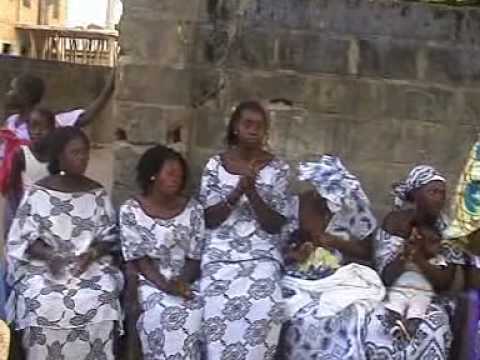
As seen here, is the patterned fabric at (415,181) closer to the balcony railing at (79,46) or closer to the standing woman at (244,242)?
the standing woman at (244,242)

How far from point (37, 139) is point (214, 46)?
3.83 feet

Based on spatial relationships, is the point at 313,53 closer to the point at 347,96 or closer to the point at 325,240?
the point at 347,96

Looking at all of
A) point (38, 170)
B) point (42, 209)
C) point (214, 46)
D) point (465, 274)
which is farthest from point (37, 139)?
point (465, 274)

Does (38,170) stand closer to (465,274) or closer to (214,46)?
(214,46)

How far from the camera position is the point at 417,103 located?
6.56 meters

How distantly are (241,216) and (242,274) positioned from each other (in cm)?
32

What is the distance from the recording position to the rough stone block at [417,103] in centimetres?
655

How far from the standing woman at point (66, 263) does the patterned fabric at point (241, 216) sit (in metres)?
0.51

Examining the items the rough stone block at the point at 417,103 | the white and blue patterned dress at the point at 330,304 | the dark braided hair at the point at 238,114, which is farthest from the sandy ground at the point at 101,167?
the rough stone block at the point at 417,103

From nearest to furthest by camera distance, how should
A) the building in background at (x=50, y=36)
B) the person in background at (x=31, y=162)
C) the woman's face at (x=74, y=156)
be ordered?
1. the woman's face at (x=74, y=156)
2. the person in background at (x=31, y=162)
3. the building in background at (x=50, y=36)

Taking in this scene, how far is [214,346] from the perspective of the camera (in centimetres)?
566

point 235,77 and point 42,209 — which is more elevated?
point 235,77

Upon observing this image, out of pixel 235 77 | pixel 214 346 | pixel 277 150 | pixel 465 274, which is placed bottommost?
pixel 214 346

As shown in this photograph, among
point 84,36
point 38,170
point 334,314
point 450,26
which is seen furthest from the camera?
point 84,36
